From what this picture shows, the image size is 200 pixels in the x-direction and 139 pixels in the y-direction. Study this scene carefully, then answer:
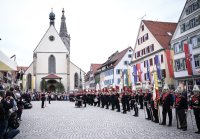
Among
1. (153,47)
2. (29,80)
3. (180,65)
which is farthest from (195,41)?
(29,80)

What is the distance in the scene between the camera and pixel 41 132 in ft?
33.7

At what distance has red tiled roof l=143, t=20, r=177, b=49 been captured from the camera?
37.1m

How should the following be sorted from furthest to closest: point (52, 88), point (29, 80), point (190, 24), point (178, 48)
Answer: point (52, 88) → point (29, 80) → point (178, 48) → point (190, 24)

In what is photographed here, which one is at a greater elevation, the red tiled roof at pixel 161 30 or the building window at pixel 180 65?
the red tiled roof at pixel 161 30

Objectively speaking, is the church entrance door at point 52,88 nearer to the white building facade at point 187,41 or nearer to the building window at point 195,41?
the white building facade at point 187,41

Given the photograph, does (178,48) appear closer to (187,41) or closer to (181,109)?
(187,41)

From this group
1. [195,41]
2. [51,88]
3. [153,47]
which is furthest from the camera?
[51,88]

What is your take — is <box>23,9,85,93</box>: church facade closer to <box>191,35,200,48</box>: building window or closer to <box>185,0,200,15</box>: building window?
<box>185,0,200,15</box>: building window

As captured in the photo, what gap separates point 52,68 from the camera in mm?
54750

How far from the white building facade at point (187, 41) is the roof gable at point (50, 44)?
91.6 ft

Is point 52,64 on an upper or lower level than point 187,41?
upper

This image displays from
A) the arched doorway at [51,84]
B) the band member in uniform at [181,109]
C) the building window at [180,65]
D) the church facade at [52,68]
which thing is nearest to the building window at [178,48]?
the building window at [180,65]

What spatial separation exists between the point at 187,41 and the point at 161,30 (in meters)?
9.42

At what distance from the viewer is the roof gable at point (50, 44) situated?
2151 inches
